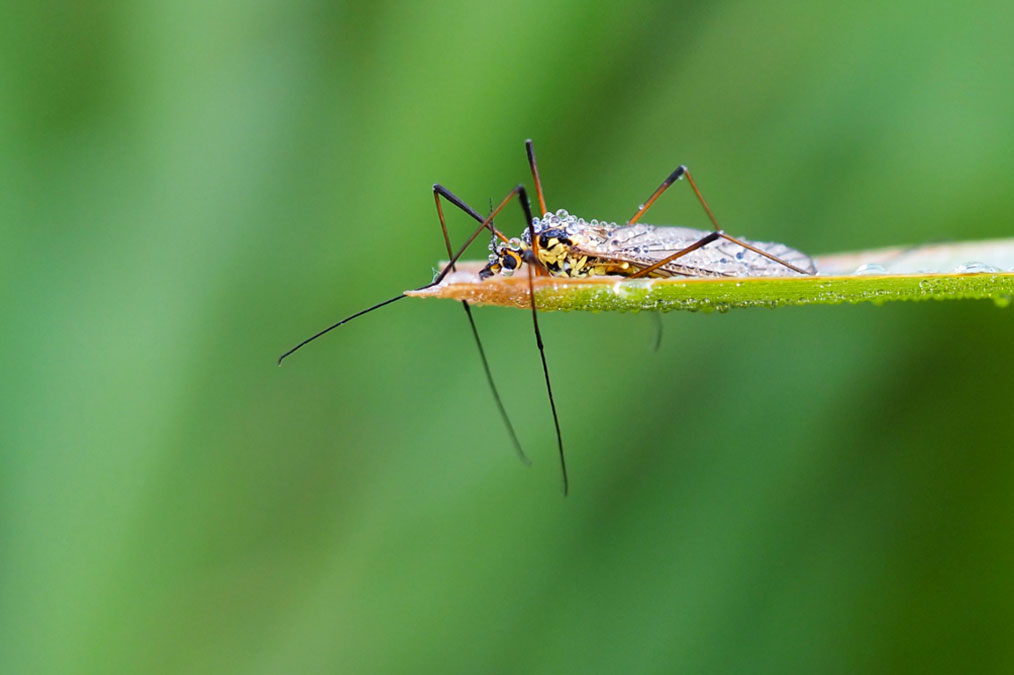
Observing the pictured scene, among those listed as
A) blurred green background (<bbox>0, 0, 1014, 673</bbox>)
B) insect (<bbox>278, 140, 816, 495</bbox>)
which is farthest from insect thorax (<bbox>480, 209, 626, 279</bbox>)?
blurred green background (<bbox>0, 0, 1014, 673</bbox>)

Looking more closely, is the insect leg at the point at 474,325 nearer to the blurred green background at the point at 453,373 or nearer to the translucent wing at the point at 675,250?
the blurred green background at the point at 453,373

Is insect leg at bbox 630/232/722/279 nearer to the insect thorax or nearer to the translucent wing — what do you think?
the translucent wing

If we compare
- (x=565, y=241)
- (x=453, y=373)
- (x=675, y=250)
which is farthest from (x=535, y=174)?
(x=453, y=373)

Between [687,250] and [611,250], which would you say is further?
[611,250]

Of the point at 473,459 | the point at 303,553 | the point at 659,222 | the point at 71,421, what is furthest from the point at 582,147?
the point at 71,421

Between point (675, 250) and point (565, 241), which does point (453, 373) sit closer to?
point (565, 241)
